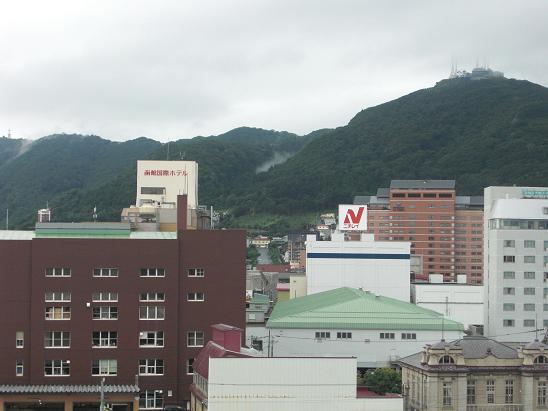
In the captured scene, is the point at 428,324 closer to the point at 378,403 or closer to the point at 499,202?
the point at 499,202

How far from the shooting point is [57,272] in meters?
65.8

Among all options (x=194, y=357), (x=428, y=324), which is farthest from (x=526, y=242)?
(x=194, y=357)

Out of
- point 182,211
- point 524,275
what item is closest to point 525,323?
point 524,275

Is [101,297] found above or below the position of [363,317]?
above

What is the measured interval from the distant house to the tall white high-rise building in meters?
13.8

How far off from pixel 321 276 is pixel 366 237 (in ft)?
30.2

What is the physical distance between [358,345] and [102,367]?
1296 inches

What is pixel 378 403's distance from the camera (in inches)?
2248

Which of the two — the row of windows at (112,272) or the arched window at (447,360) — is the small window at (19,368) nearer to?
the row of windows at (112,272)

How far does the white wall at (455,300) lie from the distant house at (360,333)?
33.3 meters

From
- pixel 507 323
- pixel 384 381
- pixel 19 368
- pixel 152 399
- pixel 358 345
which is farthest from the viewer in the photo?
pixel 507 323

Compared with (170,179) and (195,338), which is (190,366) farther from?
(170,179)

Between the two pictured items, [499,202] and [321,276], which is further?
[321,276]

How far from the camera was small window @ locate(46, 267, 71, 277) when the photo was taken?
215ft
